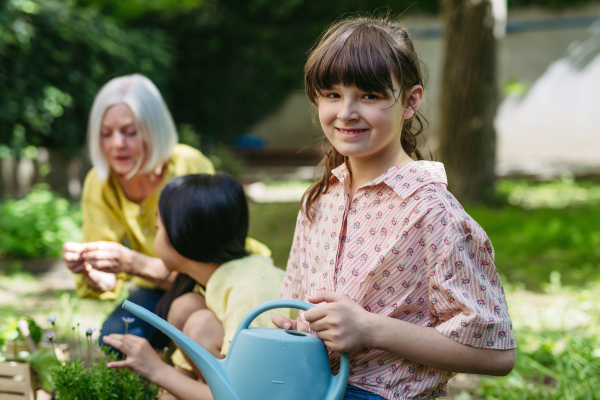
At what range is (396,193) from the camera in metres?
1.27

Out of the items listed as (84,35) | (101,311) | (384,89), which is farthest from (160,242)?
(84,35)

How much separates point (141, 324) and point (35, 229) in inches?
115

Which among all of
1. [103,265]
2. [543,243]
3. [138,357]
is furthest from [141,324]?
[543,243]

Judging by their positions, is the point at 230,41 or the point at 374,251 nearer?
the point at 374,251

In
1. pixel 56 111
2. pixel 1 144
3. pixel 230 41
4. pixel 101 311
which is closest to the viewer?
pixel 101 311

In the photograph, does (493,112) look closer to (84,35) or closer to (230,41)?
(84,35)

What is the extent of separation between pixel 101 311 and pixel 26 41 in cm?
377

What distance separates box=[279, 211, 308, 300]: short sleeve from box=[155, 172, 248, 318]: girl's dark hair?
40 centimetres

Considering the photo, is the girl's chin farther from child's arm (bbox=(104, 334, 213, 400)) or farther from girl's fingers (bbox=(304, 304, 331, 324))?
girl's fingers (bbox=(304, 304, 331, 324))

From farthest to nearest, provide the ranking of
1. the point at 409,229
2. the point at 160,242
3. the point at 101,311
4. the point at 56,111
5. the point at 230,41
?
the point at 230,41, the point at 56,111, the point at 101,311, the point at 160,242, the point at 409,229

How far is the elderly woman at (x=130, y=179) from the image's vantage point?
2303 mm

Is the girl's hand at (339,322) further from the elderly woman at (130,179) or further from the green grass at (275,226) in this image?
the green grass at (275,226)

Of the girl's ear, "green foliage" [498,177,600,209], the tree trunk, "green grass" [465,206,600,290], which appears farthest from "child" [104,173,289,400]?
"green foliage" [498,177,600,209]

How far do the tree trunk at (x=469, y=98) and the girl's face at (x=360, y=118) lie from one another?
541cm
